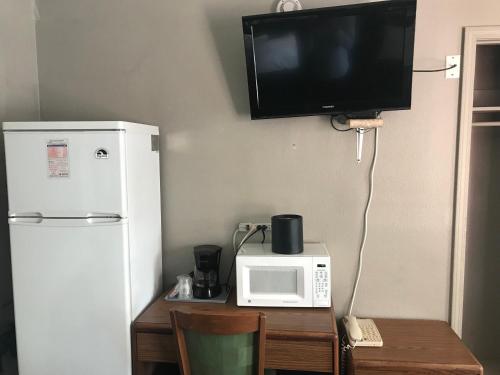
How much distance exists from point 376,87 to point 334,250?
0.90m

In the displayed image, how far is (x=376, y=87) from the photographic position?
2.03 m

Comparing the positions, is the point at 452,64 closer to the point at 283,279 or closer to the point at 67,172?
the point at 283,279

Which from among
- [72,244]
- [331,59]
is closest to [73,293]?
[72,244]

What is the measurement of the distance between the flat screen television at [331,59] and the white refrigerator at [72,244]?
2.50 feet

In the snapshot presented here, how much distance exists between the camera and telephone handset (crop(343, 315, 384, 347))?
6.34ft

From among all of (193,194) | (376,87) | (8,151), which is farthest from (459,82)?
(8,151)

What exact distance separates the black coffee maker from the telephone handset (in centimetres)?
70

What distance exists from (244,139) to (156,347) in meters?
1.16

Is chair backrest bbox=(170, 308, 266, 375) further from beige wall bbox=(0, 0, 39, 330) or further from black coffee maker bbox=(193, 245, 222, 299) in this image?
beige wall bbox=(0, 0, 39, 330)

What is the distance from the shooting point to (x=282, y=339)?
70.7 inches

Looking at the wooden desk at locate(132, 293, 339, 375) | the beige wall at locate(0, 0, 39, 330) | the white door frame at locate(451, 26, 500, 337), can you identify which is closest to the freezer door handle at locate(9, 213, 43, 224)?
the beige wall at locate(0, 0, 39, 330)

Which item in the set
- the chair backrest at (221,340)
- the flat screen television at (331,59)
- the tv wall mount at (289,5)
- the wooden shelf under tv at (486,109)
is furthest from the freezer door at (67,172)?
the wooden shelf under tv at (486,109)

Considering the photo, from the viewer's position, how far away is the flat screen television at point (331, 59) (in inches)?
76.7

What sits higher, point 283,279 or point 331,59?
point 331,59
